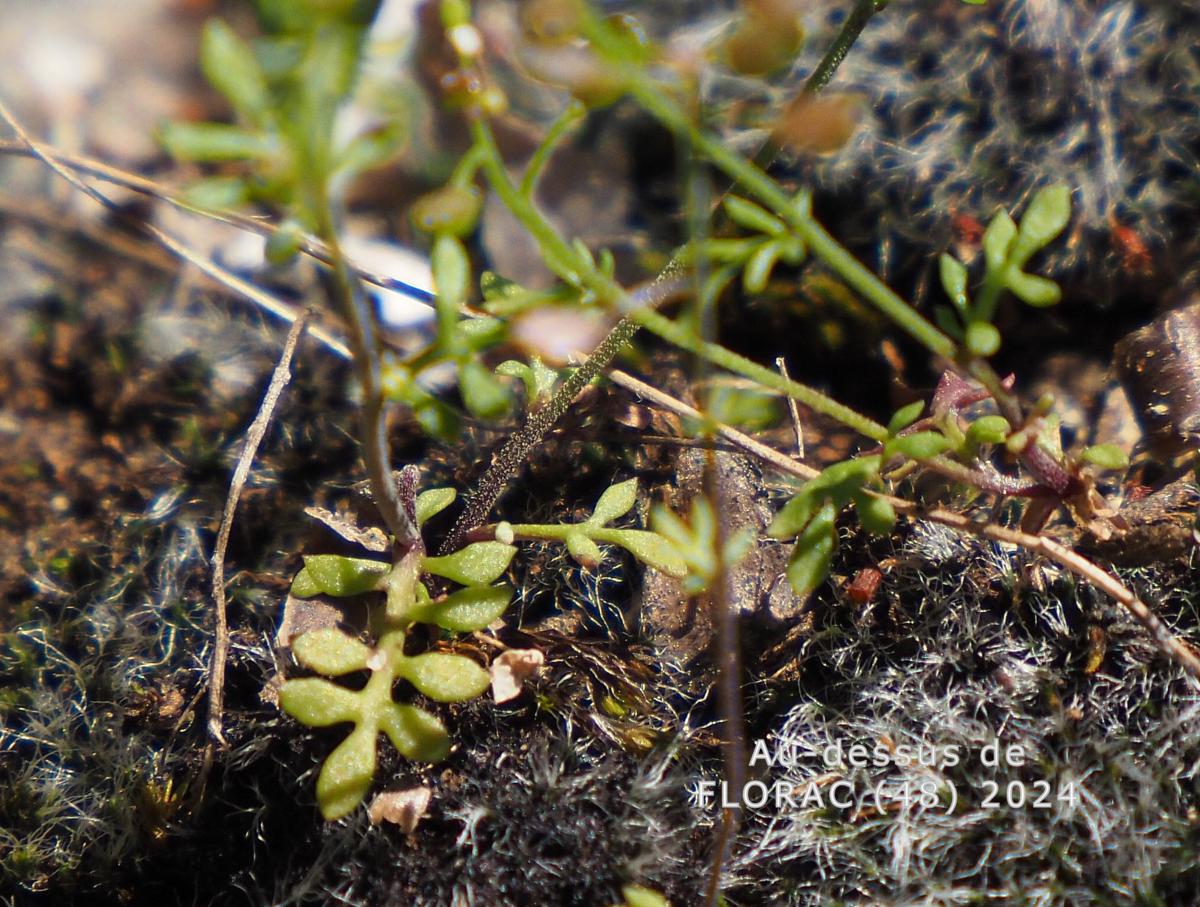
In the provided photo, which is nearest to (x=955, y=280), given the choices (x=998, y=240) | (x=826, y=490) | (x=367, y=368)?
(x=998, y=240)

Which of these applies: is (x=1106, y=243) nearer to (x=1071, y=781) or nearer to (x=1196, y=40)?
(x=1196, y=40)

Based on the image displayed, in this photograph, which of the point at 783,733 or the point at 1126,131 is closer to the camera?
the point at 783,733

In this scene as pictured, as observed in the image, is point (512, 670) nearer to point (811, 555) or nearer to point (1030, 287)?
point (811, 555)

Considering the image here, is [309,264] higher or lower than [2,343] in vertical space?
higher

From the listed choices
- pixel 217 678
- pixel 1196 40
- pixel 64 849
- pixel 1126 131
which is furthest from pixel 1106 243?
pixel 64 849

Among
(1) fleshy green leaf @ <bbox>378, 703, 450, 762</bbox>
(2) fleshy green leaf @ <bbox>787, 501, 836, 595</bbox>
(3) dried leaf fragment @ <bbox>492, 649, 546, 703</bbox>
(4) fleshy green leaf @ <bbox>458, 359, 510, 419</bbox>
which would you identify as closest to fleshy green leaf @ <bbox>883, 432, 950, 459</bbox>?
(2) fleshy green leaf @ <bbox>787, 501, 836, 595</bbox>

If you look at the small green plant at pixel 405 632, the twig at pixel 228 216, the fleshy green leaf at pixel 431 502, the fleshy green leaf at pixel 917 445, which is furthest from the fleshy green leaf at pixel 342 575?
the fleshy green leaf at pixel 917 445
